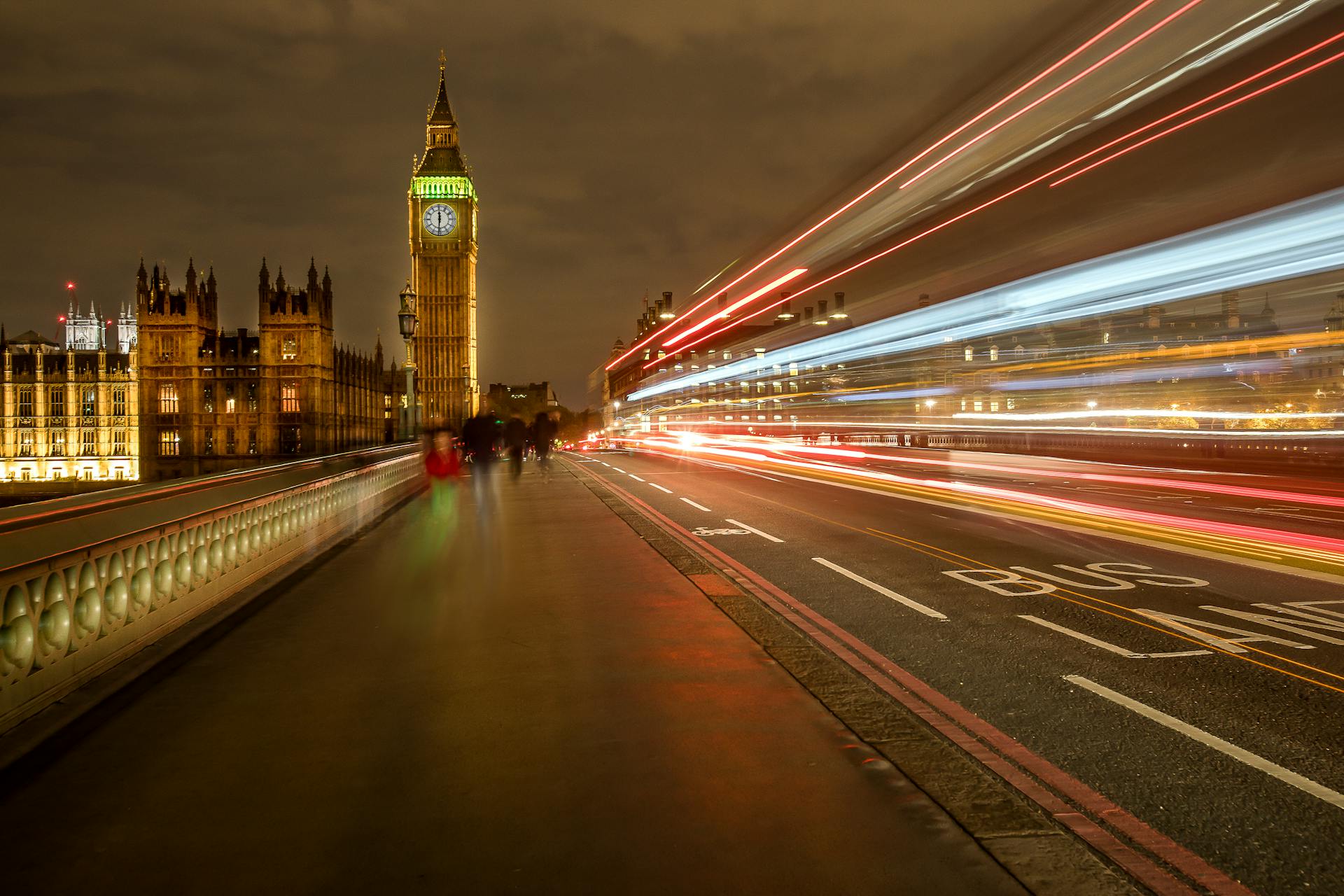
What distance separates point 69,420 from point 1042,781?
128m

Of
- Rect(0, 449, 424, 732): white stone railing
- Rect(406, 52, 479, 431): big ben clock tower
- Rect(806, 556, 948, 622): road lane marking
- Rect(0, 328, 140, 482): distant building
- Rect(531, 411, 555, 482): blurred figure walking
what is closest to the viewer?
Rect(0, 449, 424, 732): white stone railing

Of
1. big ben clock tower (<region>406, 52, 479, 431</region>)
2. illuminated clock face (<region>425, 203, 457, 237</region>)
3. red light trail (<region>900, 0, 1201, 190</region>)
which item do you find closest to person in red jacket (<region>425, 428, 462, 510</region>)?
red light trail (<region>900, 0, 1201, 190</region>)

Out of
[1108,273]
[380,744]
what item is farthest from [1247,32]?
[380,744]

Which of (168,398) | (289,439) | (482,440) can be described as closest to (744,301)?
(482,440)

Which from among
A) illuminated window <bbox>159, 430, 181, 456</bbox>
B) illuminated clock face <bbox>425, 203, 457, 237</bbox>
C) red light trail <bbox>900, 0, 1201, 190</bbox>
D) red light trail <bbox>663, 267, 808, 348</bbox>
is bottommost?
illuminated window <bbox>159, 430, 181, 456</bbox>

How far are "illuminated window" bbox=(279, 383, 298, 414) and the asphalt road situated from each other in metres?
90.1

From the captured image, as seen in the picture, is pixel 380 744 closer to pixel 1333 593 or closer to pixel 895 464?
pixel 1333 593

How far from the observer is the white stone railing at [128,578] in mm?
5406

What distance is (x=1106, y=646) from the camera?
693 centimetres

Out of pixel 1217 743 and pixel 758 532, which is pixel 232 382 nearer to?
pixel 758 532

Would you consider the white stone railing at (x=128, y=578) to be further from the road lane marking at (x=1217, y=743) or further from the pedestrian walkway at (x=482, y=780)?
the road lane marking at (x=1217, y=743)

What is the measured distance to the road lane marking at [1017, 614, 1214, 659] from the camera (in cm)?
664

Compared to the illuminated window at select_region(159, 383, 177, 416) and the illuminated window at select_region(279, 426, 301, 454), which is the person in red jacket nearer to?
the illuminated window at select_region(279, 426, 301, 454)

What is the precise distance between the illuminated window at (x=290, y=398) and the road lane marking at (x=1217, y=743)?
3919 inches
